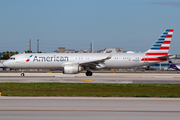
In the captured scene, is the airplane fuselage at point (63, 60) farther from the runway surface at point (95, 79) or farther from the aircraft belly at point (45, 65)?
the runway surface at point (95, 79)

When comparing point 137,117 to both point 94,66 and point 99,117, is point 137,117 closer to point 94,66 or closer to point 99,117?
point 99,117

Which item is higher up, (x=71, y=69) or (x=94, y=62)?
(x=94, y=62)

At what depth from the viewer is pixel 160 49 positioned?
4369 cm

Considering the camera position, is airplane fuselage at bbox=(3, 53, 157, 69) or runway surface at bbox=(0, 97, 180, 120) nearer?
runway surface at bbox=(0, 97, 180, 120)

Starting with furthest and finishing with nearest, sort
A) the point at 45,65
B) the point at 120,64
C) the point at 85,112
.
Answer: the point at 120,64
the point at 45,65
the point at 85,112

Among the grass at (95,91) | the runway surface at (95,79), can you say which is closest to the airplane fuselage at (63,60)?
the runway surface at (95,79)

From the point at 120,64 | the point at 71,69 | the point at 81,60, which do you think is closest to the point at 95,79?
the point at 71,69

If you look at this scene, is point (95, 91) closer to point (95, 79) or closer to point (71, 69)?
point (95, 79)

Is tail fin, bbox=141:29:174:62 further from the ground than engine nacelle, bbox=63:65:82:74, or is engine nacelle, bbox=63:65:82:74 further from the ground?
tail fin, bbox=141:29:174:62

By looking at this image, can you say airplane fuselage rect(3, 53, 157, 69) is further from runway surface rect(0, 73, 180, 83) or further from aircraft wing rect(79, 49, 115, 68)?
runway surface rect(0, 73, 180, 83)

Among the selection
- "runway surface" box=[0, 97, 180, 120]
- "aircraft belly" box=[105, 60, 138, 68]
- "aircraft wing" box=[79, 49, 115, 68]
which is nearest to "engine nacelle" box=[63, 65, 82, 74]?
"aircraft wing" box=[79, 49, 115, 68]

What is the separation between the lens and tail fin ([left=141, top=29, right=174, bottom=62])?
42688 mm

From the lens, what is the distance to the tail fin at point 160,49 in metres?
42.7

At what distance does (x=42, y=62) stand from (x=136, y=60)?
15.9 m
